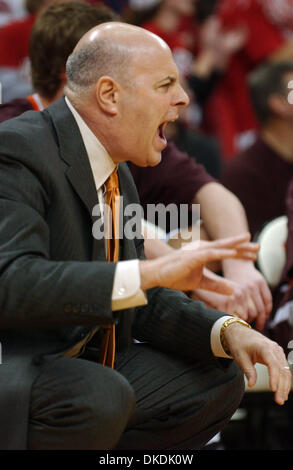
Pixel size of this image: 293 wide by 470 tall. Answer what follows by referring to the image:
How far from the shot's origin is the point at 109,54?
1.79m

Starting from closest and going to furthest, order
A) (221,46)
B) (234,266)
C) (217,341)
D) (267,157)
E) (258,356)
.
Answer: (258,356), (217,341), (234,266), (267,157), (221,46)

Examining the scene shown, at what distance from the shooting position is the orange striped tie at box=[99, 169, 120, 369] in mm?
1880

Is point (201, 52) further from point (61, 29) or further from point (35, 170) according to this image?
point (35, 170)

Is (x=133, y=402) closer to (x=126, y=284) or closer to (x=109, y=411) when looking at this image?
(x=109, y=411)

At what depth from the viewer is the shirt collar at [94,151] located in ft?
6.04

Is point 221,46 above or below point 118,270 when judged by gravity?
above

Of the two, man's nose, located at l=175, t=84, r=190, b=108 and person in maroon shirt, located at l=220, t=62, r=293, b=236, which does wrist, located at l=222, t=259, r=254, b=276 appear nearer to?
man's nose, located at l=175, t=84, r=190, b=108

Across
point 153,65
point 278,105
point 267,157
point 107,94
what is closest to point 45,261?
point 107,94

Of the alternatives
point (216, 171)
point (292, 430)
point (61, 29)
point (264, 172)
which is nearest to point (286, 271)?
point (292, 430)

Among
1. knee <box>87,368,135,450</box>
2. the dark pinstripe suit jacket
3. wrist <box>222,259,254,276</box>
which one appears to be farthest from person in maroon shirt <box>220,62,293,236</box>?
knee <box>87,368,135,450</box>

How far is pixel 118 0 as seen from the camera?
15.6 feet

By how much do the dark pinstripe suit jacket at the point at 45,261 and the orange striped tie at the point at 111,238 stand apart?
0.15ft

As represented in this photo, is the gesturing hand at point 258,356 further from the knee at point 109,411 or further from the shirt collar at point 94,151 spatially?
the shirt collar at point 94,151

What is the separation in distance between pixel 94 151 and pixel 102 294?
43 cm
